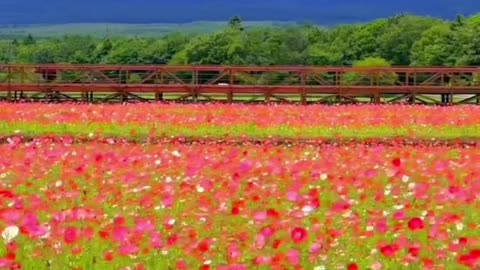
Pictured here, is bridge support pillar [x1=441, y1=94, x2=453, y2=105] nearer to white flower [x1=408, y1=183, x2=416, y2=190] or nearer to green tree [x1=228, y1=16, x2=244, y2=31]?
white flower [x1=408, y1=183, x2=416, y2=190]

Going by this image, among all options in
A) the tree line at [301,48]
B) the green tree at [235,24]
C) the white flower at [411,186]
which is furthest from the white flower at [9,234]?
Result: the green tree at [235,24]

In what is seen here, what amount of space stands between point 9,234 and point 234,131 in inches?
349

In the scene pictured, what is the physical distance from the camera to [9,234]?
5922 millimetres

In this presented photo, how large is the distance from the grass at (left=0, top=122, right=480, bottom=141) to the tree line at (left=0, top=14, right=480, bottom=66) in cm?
3315

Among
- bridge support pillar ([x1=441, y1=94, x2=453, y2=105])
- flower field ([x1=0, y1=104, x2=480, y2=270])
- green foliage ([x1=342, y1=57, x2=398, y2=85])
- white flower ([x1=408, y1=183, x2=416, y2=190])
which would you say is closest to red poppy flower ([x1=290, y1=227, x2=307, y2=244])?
flower field ([x1=0, y1=104, x2=480, y2=270])

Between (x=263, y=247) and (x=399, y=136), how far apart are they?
8.12 metres

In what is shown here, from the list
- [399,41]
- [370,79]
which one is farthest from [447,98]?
[399,41]

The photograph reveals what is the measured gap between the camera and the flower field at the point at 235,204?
5.80 meters

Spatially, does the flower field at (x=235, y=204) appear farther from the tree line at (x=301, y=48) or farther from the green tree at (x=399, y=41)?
the green tree at (x=399, y=41)

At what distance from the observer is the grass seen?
13789 mm

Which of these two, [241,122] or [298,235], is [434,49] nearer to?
[241,122]

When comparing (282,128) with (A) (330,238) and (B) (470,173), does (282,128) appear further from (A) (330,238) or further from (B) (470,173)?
(A) (330,238)

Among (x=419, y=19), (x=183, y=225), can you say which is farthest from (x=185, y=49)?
(x=183, y=225)

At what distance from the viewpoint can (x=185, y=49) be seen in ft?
177
